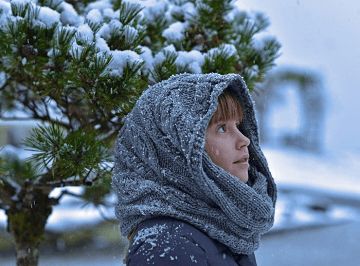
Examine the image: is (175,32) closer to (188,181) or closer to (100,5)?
(100,5)

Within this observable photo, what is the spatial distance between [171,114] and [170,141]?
0.18 ft

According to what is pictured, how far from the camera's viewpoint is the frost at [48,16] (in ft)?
6.56

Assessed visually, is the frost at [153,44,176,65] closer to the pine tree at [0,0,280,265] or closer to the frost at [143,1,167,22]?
the pine tree at [0,0,280,265]

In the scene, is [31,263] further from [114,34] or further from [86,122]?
[114,34]

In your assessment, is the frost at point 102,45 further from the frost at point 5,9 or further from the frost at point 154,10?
the frost at point 154,10

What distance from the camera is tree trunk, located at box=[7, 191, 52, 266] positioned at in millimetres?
2393

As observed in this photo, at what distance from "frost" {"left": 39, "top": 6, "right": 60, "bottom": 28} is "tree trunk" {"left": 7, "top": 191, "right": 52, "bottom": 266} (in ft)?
2.20

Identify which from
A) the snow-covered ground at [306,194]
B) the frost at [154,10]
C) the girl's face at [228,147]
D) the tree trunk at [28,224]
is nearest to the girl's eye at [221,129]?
the girl's face at [228,147]

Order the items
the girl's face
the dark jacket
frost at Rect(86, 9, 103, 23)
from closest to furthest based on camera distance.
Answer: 1. the dark jacket
2. the girl's face
3. frost at Rect(86, 9, 103, 23)

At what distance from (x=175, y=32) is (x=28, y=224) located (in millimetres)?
843

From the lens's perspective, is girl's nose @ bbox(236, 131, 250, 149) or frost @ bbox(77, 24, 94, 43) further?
frost @ bbox(77, 24, 94, 43)

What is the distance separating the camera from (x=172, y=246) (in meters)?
1.33

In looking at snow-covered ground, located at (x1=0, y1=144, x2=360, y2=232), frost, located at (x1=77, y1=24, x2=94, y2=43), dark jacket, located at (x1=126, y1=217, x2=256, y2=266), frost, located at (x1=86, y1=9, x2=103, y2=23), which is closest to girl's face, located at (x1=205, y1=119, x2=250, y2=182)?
dark jacket, located at (x1=126, y1=217, x2=256, y2=266)

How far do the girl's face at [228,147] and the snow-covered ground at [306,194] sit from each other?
15.4 feet
